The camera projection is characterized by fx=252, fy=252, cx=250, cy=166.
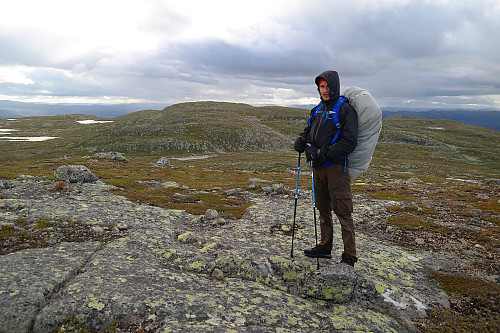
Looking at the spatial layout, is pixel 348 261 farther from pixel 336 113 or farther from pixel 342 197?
pixel 336 113

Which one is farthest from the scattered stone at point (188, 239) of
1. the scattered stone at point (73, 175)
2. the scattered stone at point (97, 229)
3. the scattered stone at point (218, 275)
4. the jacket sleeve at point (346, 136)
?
the scattered stone at point (73, 175)

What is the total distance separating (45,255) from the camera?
7.86 m

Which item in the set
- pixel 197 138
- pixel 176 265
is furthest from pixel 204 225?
pixel 197 138

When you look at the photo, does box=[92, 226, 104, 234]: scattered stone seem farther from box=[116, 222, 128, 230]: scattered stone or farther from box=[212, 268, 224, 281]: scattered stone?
box=[212, 268, 224, 281]: scattered stone

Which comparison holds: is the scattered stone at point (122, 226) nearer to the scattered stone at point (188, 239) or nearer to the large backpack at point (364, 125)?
the scattered stone at point (188, 239)

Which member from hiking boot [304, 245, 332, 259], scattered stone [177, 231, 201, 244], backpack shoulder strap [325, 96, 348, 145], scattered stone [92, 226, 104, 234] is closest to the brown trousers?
hiking boot [304, 245, 332, 259]

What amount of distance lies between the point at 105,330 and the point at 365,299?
6.89 meters

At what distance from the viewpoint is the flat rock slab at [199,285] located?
18.9 feet

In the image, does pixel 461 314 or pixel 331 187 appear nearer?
pixel 461 314

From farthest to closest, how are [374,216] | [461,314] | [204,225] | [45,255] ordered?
[374,216] < [204,225] < [45,255] < [461,314]

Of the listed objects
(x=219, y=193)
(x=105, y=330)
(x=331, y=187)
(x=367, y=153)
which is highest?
(x=367, y=153)

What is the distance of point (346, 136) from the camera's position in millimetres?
7613

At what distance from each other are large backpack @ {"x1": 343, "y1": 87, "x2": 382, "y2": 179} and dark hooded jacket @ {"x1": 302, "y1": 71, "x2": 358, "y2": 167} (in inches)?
10.9

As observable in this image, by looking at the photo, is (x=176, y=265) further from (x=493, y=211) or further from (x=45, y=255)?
(x=493, y=211)
